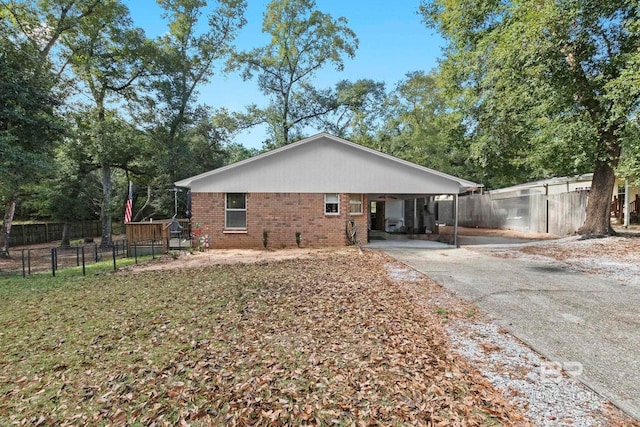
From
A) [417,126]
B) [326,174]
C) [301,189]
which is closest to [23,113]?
[301,189]

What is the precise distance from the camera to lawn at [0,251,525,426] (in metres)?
2.75

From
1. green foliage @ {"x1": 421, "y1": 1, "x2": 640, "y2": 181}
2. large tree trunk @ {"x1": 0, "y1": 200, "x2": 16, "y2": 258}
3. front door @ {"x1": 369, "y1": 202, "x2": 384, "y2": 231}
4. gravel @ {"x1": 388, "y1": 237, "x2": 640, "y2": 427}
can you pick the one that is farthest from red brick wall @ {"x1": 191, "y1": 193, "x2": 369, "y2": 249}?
large tree trunk @ {"x1": 0, "y1": 200, "x2": 16, "y2": 258}

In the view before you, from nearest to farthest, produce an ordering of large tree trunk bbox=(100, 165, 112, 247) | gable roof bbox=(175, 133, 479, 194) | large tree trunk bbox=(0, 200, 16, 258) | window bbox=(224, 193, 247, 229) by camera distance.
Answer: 1. gable roof bbox=(175, 133, 479, 194)
2. window bbox=(224, 193, 247, 229)
3. large tree trunk bbox=(0, 200, 16, 258)
4. large tree trunk bbox=(100, 165, 112, 247)

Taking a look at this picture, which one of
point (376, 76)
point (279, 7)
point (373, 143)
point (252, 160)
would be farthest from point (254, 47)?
point (252, 160)

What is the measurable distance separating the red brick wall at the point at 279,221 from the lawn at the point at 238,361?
7304 mm

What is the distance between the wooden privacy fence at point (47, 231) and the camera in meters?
22.1

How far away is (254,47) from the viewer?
28344mm

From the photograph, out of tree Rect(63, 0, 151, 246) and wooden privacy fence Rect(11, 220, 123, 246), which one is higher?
tree Rect(63, 0, 151, 246)

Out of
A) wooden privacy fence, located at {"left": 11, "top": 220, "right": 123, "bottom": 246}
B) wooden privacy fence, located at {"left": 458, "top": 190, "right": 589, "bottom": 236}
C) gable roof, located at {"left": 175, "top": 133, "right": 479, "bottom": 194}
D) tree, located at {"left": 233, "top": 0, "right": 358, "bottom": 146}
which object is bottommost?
wooden privacy fence, located at {"left": 11, "top": 220, "right": 123, "bottom": 246}

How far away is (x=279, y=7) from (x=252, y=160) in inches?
780

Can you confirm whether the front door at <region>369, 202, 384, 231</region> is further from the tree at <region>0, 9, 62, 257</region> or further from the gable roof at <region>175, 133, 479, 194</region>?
the tree at <region>0, 9, 62, 257</region>

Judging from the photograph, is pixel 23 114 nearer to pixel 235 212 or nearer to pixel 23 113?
pixel 23 113

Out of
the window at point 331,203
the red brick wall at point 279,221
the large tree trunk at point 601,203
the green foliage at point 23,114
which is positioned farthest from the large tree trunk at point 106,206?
the large tree trunk at point 601,203

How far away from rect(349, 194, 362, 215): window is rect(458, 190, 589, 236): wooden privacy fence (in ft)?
33.9
